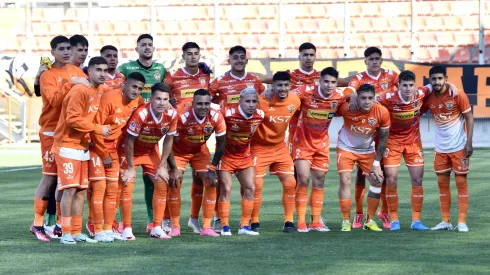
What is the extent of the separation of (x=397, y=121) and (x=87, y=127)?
3693mm

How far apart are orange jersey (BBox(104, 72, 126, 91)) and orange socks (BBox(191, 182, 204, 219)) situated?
143 centimetres

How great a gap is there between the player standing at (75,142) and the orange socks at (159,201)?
2.57 feet

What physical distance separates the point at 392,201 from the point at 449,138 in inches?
37.6

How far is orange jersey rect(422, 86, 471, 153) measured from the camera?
36.3 ft

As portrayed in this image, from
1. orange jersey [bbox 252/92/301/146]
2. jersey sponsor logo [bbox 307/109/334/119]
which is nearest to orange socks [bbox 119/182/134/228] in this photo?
orange jersey [bbox 252/92/301/146]

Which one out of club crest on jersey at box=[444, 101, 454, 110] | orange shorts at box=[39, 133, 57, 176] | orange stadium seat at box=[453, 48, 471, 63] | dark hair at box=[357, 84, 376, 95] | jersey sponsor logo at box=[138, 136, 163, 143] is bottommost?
orange shorts at box=[39, 133, 57, 176]

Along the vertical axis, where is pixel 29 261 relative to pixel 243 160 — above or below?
below

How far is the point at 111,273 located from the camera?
782 cm

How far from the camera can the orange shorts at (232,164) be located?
10.8 metres

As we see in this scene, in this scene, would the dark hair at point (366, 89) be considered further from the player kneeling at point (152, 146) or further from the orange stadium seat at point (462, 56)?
the orange stadium seat at point (462, 56)

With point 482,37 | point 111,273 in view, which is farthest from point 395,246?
point 482,37

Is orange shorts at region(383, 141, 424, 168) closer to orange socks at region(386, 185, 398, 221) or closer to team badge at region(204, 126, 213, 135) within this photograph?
orange socks at region(386, 185, 398, 221)

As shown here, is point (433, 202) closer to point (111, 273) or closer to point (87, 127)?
point (87, 127)

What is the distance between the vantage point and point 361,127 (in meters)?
11.2
